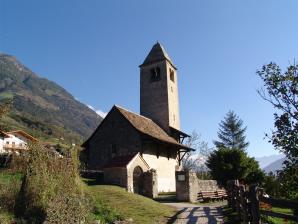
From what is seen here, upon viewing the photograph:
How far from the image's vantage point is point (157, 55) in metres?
39.9

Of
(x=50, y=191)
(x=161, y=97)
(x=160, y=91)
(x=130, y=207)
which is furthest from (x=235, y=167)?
(x=50, y=191)

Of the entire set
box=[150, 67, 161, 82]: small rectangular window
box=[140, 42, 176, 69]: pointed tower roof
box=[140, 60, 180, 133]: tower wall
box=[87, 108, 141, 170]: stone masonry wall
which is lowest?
box=[87, 108, 141, 170]: stone masonry wall

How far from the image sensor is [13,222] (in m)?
10.5

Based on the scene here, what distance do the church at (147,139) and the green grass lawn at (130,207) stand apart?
14.9 ft

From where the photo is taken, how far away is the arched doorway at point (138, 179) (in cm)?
2314

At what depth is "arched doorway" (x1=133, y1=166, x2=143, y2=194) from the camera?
911 inches

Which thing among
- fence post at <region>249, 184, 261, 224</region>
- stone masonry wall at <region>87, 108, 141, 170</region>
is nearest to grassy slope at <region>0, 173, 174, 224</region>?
fence post at <region>249, 184, 261, 224</region>

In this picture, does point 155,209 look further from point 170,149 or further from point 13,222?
point 170,149

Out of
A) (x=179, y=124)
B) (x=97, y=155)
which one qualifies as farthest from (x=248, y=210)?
(x=179, y=124)

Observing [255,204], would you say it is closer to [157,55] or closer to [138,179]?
[138,179]

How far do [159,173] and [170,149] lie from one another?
391cm

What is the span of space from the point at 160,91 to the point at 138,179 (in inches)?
636

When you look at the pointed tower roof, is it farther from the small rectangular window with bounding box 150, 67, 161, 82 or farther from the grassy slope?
the grassy slope

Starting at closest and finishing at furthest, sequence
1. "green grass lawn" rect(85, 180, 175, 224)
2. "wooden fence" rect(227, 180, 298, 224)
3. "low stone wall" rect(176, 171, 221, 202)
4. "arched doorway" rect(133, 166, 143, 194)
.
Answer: "wooden fence" rect(227, 180, 298, 224) → "green grass lawn" rect(85, 180, 175, 224) → "low stone wall" rect(176, 171, 221, 202) → "arched doorway" rect(133, 166, 143, 194)
